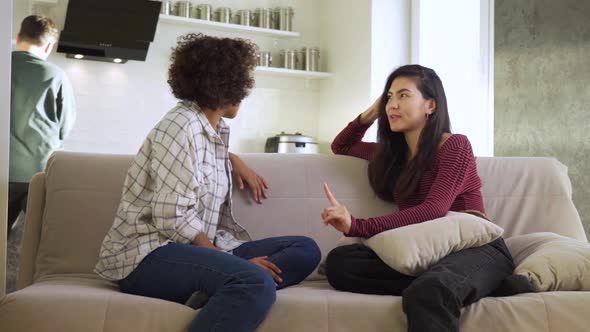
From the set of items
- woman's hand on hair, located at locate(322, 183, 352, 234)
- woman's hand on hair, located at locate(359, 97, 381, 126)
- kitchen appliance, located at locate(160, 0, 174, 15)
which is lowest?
woman's hand on hair, located at locate(322, 183, 352, 234)

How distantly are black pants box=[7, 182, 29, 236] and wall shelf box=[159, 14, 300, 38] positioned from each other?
7.52 ft

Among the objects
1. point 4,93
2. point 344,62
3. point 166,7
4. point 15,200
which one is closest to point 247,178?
point 4,93

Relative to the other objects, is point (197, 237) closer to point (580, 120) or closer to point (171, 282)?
point (171, 282)

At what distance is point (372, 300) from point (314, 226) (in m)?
0.64

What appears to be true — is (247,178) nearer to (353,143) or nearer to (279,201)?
(279,201)

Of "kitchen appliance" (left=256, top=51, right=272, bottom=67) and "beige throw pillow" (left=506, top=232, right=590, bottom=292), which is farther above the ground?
"kitchen appliance" (left=256, top=51, right=272, bottom=67)

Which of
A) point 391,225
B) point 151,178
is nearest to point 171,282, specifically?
point 151,178

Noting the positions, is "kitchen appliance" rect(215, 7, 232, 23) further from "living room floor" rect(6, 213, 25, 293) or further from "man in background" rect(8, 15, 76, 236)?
"living room floor" rect(6, 213, 25, 293)

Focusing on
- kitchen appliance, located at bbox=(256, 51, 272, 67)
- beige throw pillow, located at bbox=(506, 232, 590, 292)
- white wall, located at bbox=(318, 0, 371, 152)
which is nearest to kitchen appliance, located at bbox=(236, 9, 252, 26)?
kitchen appliance, located at bbox=(256, 51, 272, 67)

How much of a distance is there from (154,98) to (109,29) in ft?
2.19

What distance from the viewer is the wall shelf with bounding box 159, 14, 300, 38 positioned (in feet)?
17.9

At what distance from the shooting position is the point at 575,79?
3.86 meters

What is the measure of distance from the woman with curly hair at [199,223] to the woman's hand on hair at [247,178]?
12cm

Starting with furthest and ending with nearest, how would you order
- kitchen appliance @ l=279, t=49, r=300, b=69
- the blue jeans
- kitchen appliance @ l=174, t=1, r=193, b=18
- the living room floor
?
kitchen appliance @ l=279, t=49, r=300, b=69 < kitchen appliance @ l=174, t=1, r=193, b=18 < the living room floor < the blue jeans
